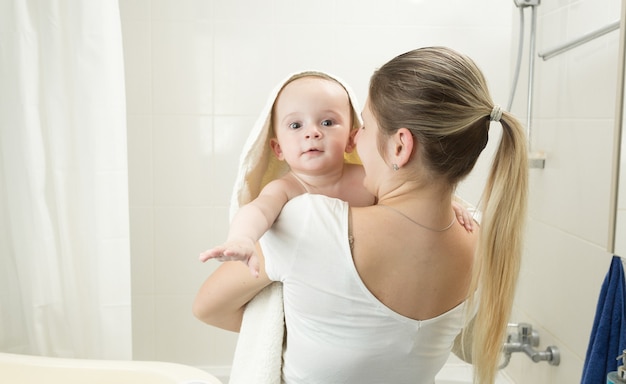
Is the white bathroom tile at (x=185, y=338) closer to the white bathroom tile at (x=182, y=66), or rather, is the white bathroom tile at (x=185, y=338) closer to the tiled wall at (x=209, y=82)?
the tiled wall at (x=209, y=82)

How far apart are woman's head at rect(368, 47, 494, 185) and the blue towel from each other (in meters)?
0.57

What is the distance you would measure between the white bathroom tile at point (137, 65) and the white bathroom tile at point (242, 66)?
0.25m

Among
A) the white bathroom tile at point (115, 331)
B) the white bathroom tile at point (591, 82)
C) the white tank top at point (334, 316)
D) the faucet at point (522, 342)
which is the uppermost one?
the white bathroom tile at point (591, 82)

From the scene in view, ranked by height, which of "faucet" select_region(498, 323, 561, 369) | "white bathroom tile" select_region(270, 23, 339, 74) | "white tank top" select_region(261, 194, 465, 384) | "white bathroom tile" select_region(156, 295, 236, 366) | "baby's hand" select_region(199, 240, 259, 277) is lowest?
"white bathroom tile" select_region(156, 295, 236, 366)

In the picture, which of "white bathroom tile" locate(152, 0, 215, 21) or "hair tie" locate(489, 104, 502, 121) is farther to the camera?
"white bathroom tile" locate(152, 0, 215, 21)

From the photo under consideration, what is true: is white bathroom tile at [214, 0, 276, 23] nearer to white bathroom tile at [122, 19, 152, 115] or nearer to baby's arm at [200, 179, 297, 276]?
white bathroom tile at [122, 19, 152, 115]

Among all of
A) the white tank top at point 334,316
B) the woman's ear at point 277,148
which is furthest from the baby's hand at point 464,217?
the woman's ear at point 277,148

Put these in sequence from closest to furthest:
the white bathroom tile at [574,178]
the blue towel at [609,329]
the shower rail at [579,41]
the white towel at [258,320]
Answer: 1. the white towel at [258,320]
2. the blue towel at [609,329]
3. the shower rail at [579,41]
4. the white bathroom tile at [574,178]

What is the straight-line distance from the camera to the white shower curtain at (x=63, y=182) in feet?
5.01

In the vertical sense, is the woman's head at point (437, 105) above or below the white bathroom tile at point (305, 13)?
below

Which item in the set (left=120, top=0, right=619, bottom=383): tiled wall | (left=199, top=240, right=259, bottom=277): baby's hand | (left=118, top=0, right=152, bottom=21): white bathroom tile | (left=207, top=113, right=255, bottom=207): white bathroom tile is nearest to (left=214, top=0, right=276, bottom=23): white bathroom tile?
(left=120, top=0, right=619, bottom=383): tiled wall

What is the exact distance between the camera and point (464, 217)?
3.38ft

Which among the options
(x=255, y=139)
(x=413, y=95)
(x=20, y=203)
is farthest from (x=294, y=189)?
(x=20, y=203)

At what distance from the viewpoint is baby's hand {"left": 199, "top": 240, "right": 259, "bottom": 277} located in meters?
0.77
